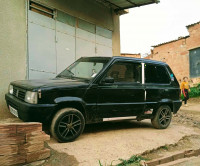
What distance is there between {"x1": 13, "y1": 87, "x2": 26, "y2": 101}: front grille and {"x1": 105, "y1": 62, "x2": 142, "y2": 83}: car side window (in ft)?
5.94

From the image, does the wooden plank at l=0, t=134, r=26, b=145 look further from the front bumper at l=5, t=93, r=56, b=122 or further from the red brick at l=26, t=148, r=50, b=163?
the front bumper at l=5, t=93, r=56, b=122

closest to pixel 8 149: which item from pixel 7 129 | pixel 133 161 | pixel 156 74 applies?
pixel 7 129

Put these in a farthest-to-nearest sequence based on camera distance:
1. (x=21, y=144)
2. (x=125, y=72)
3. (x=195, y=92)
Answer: (x=195, y=92) < (x=125, y=72) < (x=21, y=144)

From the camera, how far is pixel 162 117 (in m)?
6.07

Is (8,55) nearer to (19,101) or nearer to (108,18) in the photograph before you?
(19,101)

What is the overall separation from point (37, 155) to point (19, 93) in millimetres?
1524

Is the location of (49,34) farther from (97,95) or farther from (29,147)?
(29,147)

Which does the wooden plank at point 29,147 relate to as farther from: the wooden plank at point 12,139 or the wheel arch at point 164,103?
the wheel arch at point 164,103

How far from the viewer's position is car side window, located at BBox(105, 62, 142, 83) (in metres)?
5.06

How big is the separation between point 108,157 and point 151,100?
242cm

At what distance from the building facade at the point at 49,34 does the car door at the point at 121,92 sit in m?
2.90

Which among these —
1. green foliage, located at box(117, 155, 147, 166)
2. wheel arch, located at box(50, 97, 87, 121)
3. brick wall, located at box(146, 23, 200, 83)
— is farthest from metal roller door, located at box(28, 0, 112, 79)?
brick wall, located at box(146, 23, 200, 83)

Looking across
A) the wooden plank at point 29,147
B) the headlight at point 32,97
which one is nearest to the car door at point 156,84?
the headlight at point 32,97

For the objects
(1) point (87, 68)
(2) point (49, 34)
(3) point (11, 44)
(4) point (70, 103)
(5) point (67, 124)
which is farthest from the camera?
(2) point (49, 34)
